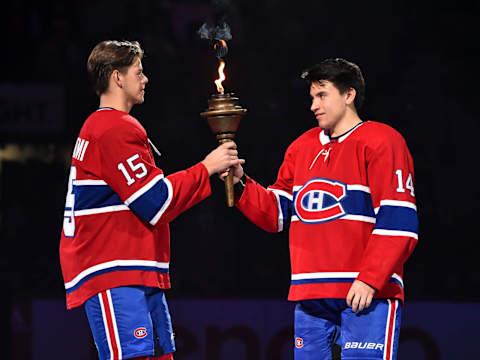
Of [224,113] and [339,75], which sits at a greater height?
[339,75]

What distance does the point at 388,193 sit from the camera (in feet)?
10.4

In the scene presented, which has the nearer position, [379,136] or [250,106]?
[379,136]

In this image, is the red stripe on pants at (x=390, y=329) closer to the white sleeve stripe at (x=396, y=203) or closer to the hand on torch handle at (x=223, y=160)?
the white sleeve stripe at (x=396, y=203)

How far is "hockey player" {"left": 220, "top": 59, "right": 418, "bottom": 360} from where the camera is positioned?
315 centimetres

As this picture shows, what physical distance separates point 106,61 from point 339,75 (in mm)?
1022

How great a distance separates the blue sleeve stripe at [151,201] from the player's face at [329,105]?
0.76 m

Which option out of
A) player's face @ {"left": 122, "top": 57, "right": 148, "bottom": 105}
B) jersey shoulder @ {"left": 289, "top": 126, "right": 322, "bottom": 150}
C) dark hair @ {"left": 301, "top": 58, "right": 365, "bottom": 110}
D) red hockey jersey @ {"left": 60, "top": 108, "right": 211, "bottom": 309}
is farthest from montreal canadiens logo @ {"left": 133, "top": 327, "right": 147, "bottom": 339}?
dark hair @ {"left": 301, "top": 58, "right": 365, "bottom": 110}

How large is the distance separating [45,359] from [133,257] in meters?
2.68

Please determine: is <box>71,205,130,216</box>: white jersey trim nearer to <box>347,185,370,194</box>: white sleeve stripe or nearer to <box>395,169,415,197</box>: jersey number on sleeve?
<box>347,185,370,194</box>: white sleeve stripe

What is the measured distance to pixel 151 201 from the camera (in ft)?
10.4

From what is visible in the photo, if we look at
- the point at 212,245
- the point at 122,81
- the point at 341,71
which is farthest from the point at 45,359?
the point at 341,71

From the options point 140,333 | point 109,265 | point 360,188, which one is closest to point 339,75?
point 360,188

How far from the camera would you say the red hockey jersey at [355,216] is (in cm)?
316

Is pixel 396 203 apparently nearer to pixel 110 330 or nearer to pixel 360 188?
pixel 360 188
